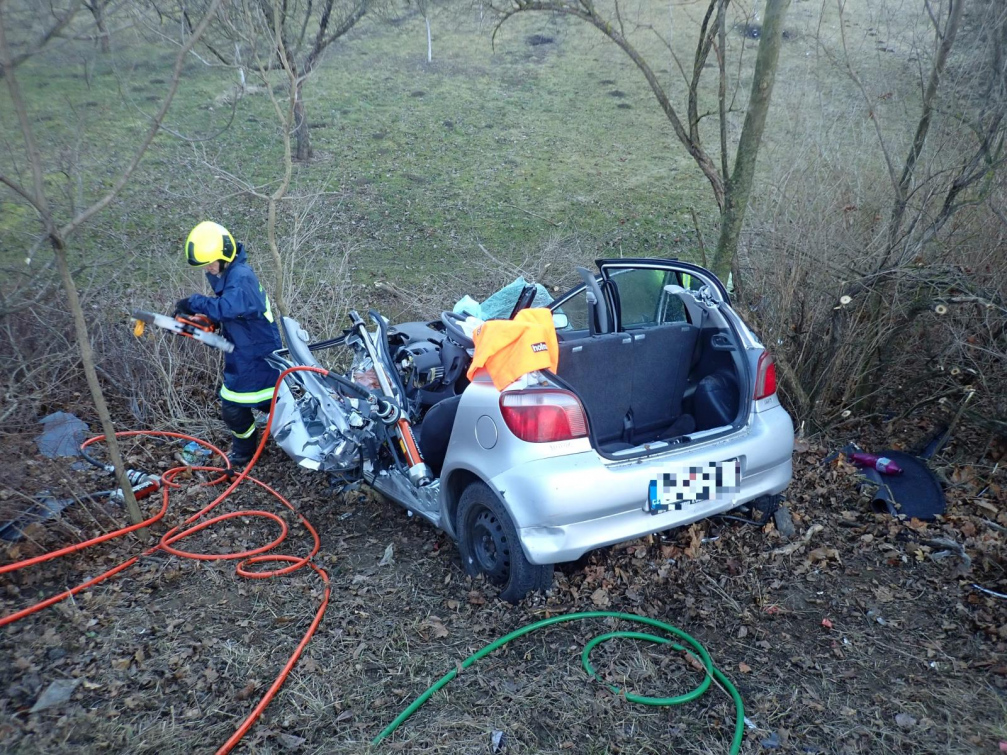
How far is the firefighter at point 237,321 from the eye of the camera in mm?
5098

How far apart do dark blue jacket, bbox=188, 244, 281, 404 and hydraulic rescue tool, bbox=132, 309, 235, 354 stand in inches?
3.3

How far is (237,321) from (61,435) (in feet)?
5.72

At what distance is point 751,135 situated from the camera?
6.42m

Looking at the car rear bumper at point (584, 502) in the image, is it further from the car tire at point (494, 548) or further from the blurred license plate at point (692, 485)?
the car tire at point (494, 548)

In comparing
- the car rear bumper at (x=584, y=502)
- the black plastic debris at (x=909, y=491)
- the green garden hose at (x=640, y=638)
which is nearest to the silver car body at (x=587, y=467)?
the car rear bumper at (x=584, y=502)

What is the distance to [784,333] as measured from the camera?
592cm

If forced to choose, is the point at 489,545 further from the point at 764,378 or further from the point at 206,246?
the point at 206,246

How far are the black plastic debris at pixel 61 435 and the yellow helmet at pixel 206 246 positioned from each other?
1.80 meters

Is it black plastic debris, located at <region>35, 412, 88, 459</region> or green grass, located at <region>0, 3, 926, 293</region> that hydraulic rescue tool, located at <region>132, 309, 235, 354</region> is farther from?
green grass, located at <region>0, 3, 926, 293</region>

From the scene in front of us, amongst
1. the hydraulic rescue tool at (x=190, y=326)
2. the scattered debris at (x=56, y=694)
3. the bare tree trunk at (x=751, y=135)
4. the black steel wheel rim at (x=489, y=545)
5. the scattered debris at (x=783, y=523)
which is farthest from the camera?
the bare tree trunk at (x=751, y=135)

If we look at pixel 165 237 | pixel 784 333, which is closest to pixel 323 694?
pixel 784 333

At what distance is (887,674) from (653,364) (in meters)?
1.96

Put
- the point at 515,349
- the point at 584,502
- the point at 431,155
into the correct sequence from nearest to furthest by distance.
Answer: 1. the point at 584,502
2. the point at 515,349
3. the point at 431,155

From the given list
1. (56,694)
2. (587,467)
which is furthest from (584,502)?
(56,694)
